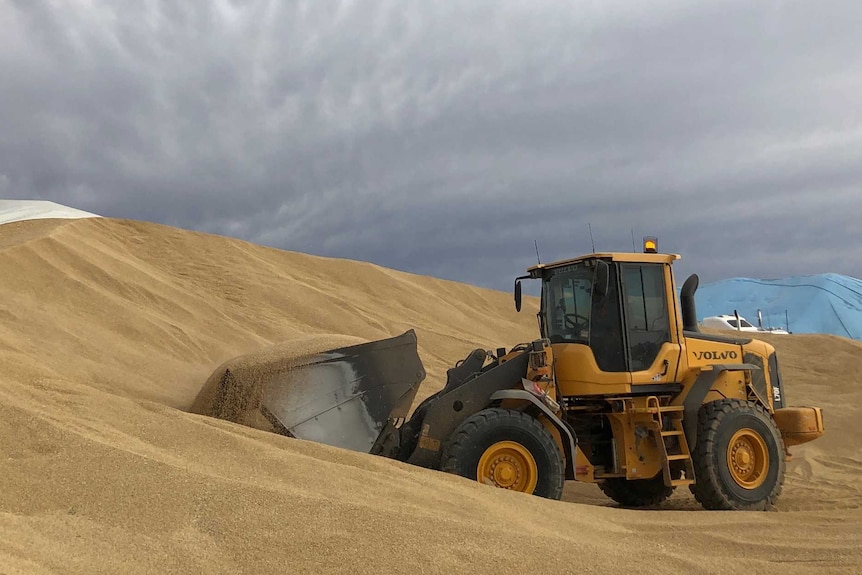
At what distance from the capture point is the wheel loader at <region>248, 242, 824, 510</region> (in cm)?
704

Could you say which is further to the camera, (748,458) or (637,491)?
(637,491)

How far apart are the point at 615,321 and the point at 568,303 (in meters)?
0.47

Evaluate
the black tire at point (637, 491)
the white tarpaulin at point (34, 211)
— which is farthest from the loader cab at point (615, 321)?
the white tarpaulin at point (34, 211)

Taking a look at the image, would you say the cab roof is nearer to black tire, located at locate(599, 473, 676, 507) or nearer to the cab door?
the cab door

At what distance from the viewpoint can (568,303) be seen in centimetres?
741

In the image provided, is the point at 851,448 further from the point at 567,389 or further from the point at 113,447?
the point at 113,447

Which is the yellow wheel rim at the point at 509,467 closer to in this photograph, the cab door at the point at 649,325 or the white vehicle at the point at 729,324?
the cab door at the point at 649,325

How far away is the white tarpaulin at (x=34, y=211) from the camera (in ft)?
66.9

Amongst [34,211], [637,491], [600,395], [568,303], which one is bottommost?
[637,491]

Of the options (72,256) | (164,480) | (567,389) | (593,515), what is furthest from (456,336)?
(164,480)

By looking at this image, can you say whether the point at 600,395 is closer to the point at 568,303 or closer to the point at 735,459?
the point at 568,303

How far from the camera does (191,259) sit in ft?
63.3

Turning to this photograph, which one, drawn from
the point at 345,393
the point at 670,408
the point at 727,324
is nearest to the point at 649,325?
the point at 670,408

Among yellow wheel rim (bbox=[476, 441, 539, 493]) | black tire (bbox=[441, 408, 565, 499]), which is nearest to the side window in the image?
black tire (bbox=[441, 408, 565, 499])
